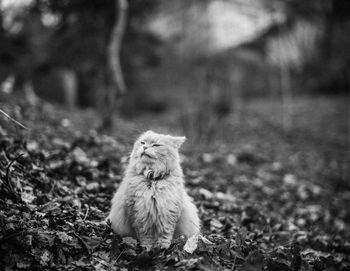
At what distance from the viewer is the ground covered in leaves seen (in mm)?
2561

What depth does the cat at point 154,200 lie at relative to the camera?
2.82m

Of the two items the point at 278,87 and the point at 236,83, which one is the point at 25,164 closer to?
the point at 236,83

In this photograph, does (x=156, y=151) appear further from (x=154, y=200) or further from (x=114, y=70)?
(x=114, y=70)

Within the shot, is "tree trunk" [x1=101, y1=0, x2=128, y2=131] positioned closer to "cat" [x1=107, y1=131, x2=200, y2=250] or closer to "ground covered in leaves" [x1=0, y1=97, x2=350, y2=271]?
"ground covered in leaves" [x1=0, y1=97, x2=350, y2=271]

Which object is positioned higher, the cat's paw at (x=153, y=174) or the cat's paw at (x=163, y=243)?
the cat's paw at (x=153, y=174)

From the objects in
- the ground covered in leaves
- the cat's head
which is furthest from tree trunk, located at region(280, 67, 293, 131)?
the cat's head

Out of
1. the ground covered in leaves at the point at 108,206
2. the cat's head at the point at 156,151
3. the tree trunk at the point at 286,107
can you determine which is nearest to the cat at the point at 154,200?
the cat's head at the point at 156,151

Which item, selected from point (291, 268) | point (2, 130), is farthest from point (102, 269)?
point (2, 130)

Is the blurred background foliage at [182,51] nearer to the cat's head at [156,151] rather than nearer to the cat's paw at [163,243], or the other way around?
the cat's head at [156,151]

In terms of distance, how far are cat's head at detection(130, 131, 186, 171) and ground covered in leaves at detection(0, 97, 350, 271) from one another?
82 cm

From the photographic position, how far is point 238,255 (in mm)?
2838

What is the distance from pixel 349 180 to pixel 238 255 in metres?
6.86

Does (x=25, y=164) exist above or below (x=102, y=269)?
above

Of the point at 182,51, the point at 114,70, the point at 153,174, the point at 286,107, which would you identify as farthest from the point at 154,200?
the point at 286,107
